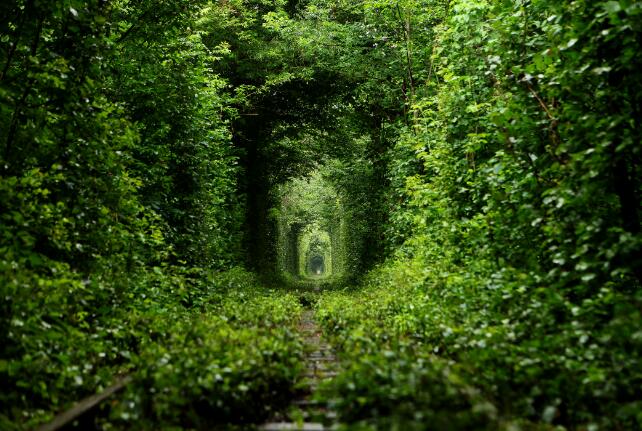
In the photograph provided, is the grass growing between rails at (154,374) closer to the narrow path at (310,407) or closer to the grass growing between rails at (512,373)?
the narrow path at (310,407)

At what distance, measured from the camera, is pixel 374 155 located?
22984 millimetres

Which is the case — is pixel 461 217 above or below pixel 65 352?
above

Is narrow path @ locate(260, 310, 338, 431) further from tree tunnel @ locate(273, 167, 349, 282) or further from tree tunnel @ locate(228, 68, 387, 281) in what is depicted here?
tree tunnel @ locate(273, 167, 349, 282)

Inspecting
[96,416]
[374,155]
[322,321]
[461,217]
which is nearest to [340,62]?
[374,155]

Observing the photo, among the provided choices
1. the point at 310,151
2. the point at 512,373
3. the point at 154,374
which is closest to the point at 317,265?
the point at 310,151

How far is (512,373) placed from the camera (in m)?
4.46

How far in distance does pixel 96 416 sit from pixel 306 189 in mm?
47698

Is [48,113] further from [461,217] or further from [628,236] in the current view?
[461,217]

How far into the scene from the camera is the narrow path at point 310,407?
3.97m

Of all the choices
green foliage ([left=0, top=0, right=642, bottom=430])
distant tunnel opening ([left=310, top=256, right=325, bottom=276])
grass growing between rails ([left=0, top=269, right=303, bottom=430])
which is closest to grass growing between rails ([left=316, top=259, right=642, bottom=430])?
green foliage ([left=0, top=0, right=642, bottom=430])

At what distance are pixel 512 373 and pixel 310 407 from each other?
6.61 ft

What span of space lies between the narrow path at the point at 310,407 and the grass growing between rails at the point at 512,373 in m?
0.24

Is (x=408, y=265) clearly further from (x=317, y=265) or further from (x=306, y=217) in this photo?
(x=317, y=265)

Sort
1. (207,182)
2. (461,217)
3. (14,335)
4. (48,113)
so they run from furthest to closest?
(207,182) < (461,217) < (48,113) < (14,335)
